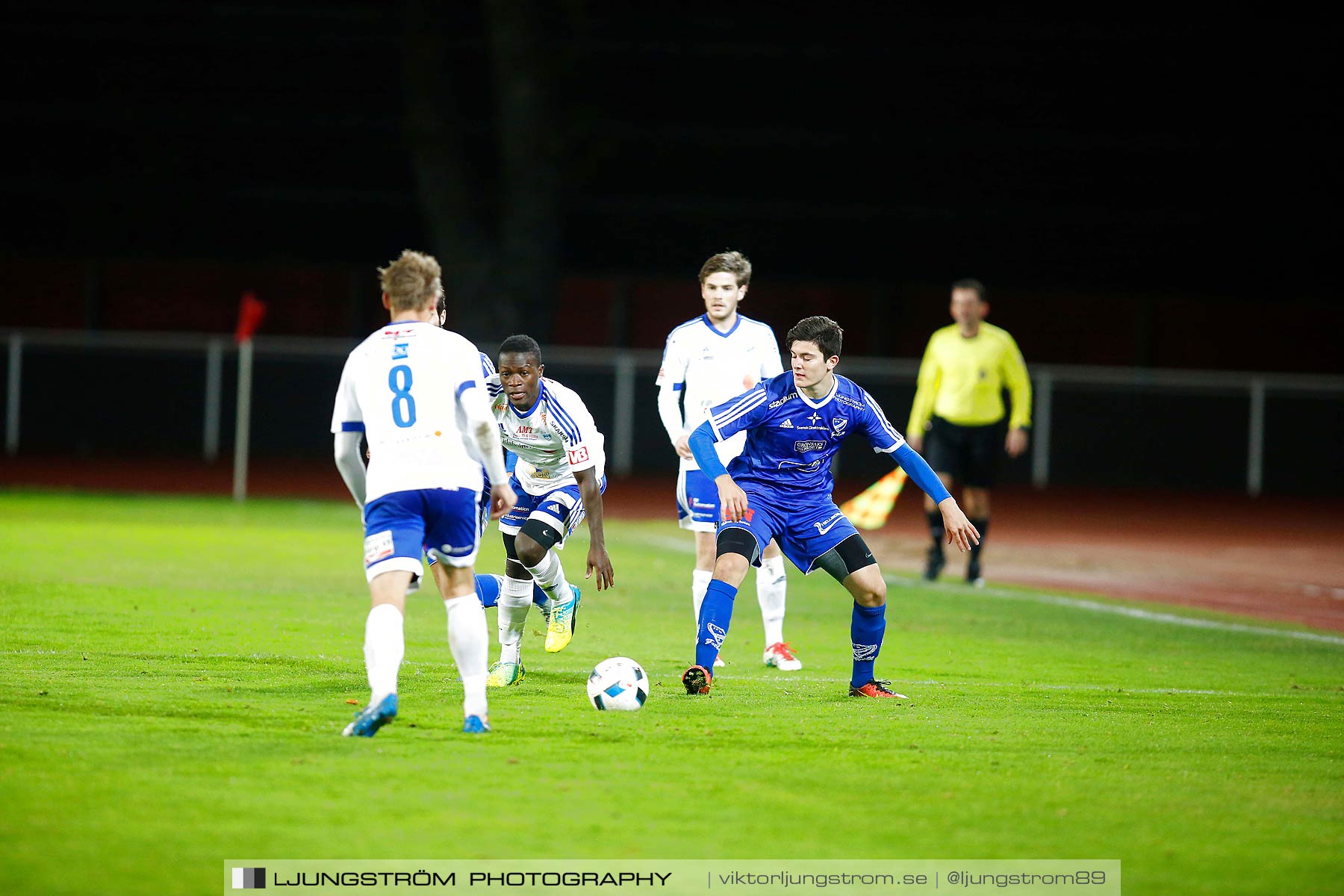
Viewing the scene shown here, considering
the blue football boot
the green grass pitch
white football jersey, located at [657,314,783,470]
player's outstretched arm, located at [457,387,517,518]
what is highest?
white football jersey, located at [657,314,783,470]

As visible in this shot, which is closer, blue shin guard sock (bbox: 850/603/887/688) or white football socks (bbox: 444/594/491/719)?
white football socks (bbox: 444/594/491/719)

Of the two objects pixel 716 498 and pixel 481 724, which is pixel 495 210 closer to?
pixel 716 498

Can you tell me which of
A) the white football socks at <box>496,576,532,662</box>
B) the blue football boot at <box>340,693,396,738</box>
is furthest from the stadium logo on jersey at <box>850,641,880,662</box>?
the blue football boot at <box>340,693,396,738</box>

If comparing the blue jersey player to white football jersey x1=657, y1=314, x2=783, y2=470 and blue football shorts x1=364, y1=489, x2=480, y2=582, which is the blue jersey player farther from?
blue football shorts x1=364, y1=489, x2=480, y2=582

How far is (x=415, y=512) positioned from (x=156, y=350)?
20.2 m

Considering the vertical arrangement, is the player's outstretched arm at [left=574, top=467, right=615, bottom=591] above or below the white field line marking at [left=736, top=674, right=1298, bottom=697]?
above

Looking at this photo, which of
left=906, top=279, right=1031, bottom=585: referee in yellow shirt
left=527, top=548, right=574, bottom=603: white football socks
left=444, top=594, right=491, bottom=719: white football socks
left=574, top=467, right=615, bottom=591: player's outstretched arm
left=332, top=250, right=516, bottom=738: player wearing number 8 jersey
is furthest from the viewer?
left=906, top=279, right=1031, bottom=585: referee in yellow shirt

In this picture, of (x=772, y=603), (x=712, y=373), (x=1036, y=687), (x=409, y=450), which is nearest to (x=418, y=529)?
(x=409, y=450)

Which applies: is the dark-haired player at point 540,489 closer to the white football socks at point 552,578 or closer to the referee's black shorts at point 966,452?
the white football socks at point 552,578

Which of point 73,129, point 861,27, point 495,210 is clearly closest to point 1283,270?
point 861,27

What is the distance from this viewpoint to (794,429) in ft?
22.7

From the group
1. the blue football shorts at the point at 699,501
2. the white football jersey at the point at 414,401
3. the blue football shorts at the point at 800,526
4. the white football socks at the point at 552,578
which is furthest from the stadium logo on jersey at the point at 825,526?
the white football jersey at the point at 414,401

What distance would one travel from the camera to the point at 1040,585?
12547 millimetres

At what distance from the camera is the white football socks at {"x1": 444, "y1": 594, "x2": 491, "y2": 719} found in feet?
18.4
